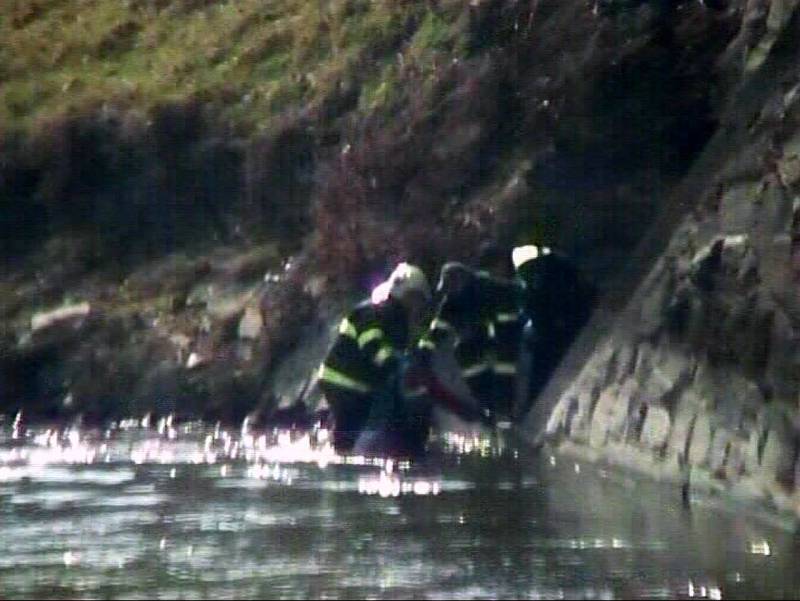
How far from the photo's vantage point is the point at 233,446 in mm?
20625

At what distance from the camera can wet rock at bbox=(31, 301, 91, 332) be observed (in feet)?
85.6

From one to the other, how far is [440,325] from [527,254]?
130cm

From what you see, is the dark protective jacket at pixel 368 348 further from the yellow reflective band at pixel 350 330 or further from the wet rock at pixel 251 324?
the wet rock at pixel 251 324

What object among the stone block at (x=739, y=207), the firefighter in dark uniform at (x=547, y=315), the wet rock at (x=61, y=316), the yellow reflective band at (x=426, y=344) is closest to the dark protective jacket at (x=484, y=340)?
the firefighter in dark uniform at (x=547, y=315)

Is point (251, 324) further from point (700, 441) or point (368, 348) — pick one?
point (700, 441)

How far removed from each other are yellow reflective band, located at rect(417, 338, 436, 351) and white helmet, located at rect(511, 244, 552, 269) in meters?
1.52

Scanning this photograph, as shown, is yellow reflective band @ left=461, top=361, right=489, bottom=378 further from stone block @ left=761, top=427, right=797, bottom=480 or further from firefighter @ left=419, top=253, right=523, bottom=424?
stone block @ left=761, top=427, right=797, bottom=480

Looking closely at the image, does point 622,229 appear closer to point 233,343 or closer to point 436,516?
point 233,343

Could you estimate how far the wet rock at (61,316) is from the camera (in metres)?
26.1

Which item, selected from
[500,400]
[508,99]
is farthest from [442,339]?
[508,99]

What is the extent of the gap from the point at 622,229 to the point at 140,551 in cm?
903

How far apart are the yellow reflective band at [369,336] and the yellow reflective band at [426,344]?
2.75 ft

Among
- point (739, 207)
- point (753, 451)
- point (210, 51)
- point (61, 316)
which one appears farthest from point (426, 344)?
point (210, 51)

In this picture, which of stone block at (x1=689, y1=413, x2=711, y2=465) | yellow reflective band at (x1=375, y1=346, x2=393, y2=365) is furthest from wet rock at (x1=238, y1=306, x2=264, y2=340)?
stone block at (x1=689, y1=413, x2=711, y2=465)
